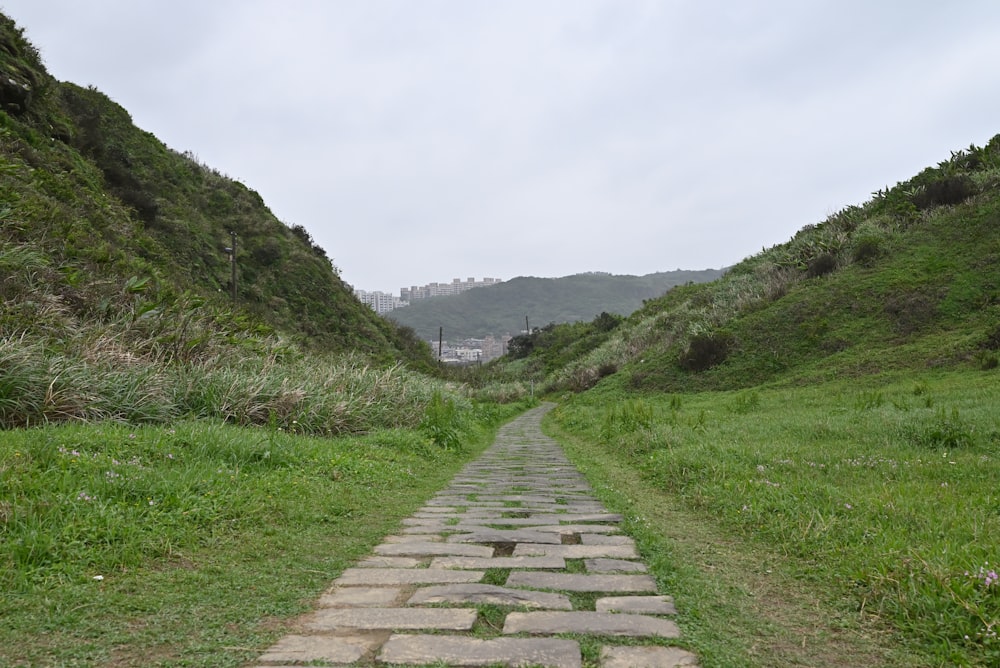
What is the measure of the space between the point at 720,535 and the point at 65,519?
4.47 metres

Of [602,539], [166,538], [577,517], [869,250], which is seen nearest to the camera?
[166,538]

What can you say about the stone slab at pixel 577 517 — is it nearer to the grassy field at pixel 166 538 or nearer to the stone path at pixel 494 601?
the stone path at pixel 494 601

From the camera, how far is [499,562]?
12.2 feet

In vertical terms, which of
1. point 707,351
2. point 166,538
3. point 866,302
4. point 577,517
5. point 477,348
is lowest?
point 577,517

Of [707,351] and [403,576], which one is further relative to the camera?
[707,351]

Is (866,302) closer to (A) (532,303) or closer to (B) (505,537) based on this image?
(B) (505,537)

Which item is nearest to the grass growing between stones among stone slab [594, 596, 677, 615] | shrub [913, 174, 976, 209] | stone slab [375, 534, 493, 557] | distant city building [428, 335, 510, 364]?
stone slab [375, 534, 493, 557]

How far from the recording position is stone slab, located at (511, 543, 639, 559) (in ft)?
12.7

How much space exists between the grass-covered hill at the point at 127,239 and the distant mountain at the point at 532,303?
85.7 metres

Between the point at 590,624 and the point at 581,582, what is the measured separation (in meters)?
0.65

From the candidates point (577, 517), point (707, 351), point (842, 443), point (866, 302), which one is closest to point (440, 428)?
point (577, 517)

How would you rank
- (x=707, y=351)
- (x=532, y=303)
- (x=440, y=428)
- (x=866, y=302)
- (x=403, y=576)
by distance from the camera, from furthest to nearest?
(x=532, y=303) → (x=707, y=351) → (x=866, y=302) → (x=440, y=428) → (x=403, y=576)

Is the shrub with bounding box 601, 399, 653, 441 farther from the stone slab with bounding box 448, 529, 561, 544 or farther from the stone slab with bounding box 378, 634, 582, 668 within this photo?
the stone slab with bounding box 378, 634, 582, 668

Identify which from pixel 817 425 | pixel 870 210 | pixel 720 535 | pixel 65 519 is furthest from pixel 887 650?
pixel 870 210
